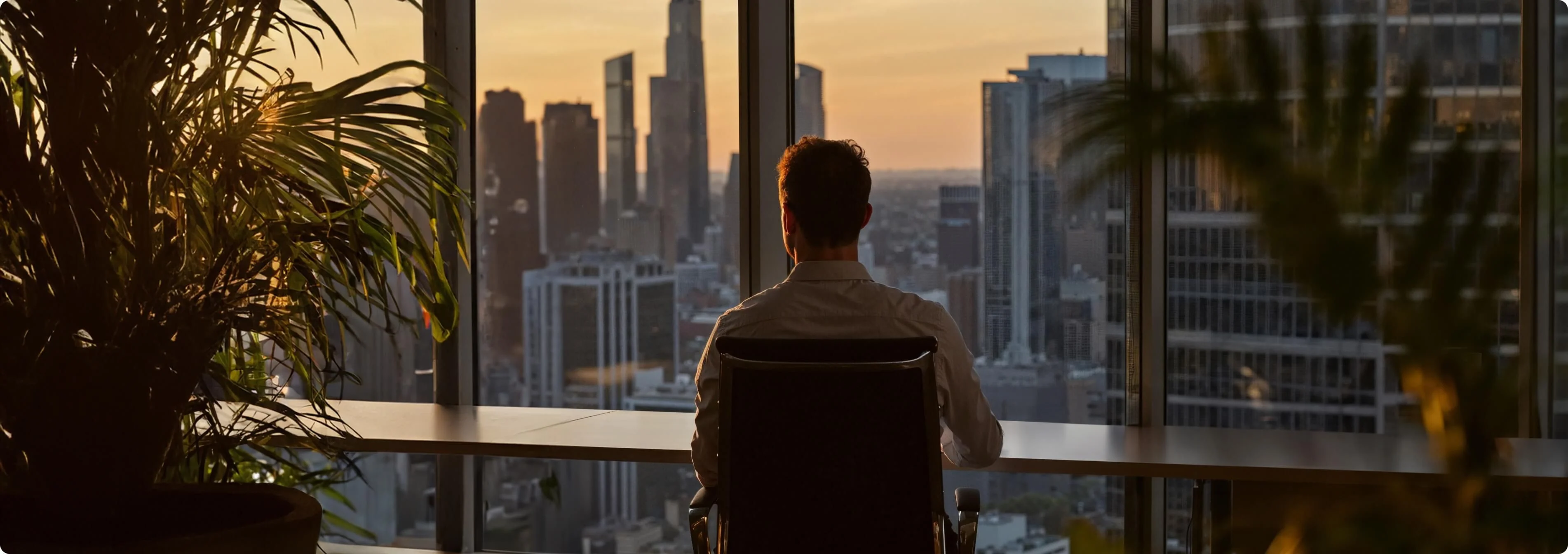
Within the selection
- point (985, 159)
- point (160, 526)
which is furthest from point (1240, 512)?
point (160, 526)

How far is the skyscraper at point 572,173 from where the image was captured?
384 cm

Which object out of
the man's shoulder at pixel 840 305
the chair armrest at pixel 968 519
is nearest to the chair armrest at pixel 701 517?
the man's shoulder at pixel 840 305

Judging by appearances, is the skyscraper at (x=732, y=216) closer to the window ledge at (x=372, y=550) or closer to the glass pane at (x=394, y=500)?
the glass pane at (x=394, y=500)

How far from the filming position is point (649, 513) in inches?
153

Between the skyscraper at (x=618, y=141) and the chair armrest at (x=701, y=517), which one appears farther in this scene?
the skyscraper at (x=618, y=141)

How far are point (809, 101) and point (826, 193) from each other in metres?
1.59

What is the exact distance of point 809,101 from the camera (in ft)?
12.1

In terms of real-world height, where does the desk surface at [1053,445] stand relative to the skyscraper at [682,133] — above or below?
below

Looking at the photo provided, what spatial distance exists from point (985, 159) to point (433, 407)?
6.50 ft

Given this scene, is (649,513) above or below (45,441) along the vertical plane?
below

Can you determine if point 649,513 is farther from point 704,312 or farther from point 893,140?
point 893,140

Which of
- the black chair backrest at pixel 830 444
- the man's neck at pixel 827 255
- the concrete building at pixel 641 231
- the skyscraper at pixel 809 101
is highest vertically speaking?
the skyscraper at pixel 809 101

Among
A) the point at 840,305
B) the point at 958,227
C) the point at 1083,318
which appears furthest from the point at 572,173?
the point at 840,305

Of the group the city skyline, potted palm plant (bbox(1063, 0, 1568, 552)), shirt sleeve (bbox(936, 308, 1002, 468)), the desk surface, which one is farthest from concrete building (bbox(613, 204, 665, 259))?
potted palm plant (bbox(1063, 0, 1568, 552))
